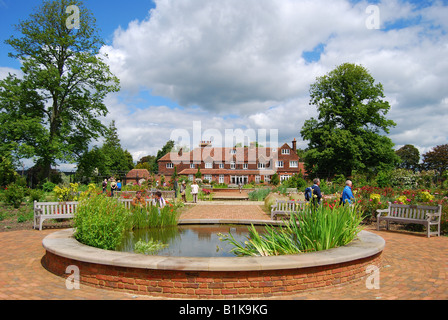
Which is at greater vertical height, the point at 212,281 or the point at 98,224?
the point at 98,224

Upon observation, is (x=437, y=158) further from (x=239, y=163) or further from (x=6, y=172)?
(x=6, y=172)

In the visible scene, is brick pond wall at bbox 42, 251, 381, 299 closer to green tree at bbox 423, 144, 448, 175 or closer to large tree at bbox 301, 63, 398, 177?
large tree at bbox 301, 63, 398, 177

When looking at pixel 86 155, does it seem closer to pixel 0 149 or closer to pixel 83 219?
pixel 0 149

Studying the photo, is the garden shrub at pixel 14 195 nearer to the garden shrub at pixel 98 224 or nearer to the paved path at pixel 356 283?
the paved path at pixel 356 283

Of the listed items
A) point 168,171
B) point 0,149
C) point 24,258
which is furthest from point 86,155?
point 168,171

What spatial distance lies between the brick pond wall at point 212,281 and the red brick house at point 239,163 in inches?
2105

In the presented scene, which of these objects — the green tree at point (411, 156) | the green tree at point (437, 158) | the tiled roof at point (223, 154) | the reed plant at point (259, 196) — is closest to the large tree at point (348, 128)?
the reed plant at point (259, 196)

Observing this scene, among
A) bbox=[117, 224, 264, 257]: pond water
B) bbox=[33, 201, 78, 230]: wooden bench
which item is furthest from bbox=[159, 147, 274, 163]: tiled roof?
bbox=[117, 224, 264, 257]: pond water

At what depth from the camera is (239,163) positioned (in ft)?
197

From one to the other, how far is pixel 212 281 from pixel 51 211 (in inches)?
332

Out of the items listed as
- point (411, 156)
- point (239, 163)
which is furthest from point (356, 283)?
point (411, 156)

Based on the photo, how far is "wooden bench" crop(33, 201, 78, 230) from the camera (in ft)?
33.8

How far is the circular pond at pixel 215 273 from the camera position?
167 inches

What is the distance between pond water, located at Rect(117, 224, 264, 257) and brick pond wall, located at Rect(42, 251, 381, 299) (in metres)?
1.62
